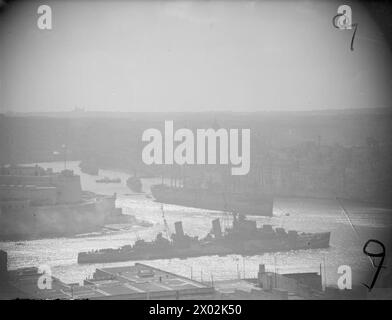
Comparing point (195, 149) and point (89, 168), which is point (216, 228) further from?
point (89, 168)

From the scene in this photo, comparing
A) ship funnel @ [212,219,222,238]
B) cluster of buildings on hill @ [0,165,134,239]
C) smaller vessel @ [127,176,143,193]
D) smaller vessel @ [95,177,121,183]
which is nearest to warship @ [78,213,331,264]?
ship funnel @ [212,219,222,238]

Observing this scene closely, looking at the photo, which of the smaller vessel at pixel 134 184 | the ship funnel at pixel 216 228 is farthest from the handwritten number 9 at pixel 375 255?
the smaller vessel at pixel 134 184

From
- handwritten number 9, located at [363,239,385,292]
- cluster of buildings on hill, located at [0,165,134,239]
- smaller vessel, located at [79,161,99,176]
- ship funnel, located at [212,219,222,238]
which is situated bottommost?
handwritten number 9, located at [363,239,385,292]

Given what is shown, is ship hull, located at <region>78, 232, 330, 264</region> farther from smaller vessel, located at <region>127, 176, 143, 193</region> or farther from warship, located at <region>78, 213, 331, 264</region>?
smaller vessel, located at <region>127, 176, 143, 193</region>

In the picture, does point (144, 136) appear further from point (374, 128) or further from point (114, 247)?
point (374, 128)

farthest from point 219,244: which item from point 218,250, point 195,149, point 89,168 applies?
point 89,168

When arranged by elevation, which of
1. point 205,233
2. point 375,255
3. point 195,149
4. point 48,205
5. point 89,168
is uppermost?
point 195,149
